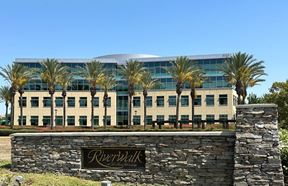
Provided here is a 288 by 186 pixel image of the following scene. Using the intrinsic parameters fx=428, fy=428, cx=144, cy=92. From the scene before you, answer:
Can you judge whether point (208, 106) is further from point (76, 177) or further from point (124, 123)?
point (76, 177)

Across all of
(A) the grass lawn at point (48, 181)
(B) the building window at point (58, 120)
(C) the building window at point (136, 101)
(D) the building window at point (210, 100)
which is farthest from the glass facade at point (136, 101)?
(A) the grass lawn at point (48, 181)

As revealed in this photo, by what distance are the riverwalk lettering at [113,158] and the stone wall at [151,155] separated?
0.66 feet

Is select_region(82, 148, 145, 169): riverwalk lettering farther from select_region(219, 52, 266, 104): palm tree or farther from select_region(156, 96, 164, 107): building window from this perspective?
select_region(156, 96, 164, 107): building window

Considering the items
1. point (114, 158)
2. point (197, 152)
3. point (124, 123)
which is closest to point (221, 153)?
point (197, 152)

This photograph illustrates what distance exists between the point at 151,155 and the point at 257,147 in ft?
13.3

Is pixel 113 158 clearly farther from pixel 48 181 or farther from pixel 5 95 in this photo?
pixel 5 95

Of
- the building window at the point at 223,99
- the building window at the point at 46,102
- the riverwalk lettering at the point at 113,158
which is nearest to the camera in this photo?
the riverwalk lettering at the point at 113,158

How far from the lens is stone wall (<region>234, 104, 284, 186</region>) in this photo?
45.8 ft

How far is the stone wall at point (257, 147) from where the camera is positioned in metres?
14.0

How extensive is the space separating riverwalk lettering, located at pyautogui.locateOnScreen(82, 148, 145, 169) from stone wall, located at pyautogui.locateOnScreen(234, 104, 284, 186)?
153 inches

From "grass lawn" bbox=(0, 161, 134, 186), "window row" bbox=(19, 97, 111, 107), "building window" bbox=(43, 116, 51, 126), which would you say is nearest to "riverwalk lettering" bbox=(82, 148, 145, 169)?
"grass lawn" bbox=(0, 161, 134, 186)

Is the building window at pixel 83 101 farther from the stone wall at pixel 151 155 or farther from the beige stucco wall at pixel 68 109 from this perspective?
the stone wall at pixel 151 155

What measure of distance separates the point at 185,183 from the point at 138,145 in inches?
90.1

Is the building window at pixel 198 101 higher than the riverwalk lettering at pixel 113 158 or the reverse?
higher
